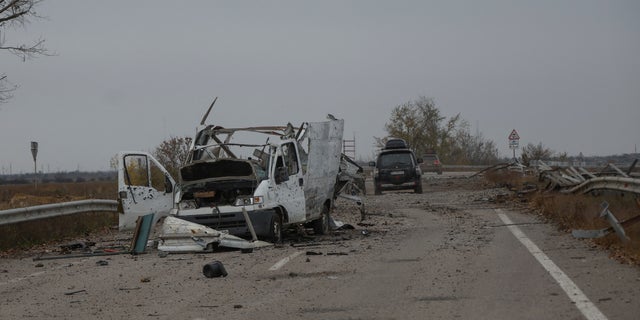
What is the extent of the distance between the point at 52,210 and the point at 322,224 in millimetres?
5577

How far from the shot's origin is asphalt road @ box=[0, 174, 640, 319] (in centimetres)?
795

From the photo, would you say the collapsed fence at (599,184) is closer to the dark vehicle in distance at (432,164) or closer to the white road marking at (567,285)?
the white road marking at (567,285)

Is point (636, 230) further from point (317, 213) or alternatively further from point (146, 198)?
point (146, 198)

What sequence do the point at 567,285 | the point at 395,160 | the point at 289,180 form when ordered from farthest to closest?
the point at 395,160
the point at 289,180
the point at 567,285

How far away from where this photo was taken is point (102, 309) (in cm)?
855

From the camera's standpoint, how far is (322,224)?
57.9 feet

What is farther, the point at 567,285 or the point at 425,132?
the point at 425,132

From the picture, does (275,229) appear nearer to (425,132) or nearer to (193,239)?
(193,239)

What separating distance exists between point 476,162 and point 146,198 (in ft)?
254

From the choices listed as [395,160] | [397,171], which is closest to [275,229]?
[397,171]

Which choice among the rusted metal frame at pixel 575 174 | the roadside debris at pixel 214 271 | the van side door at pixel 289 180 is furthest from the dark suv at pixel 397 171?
the roadside debris at pixel 214 271

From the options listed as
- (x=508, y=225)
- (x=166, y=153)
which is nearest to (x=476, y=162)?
(x=166, y=153)

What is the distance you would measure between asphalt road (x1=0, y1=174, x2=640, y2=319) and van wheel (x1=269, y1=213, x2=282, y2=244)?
0.40m

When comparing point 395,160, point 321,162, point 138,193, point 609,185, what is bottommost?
point 609,185
